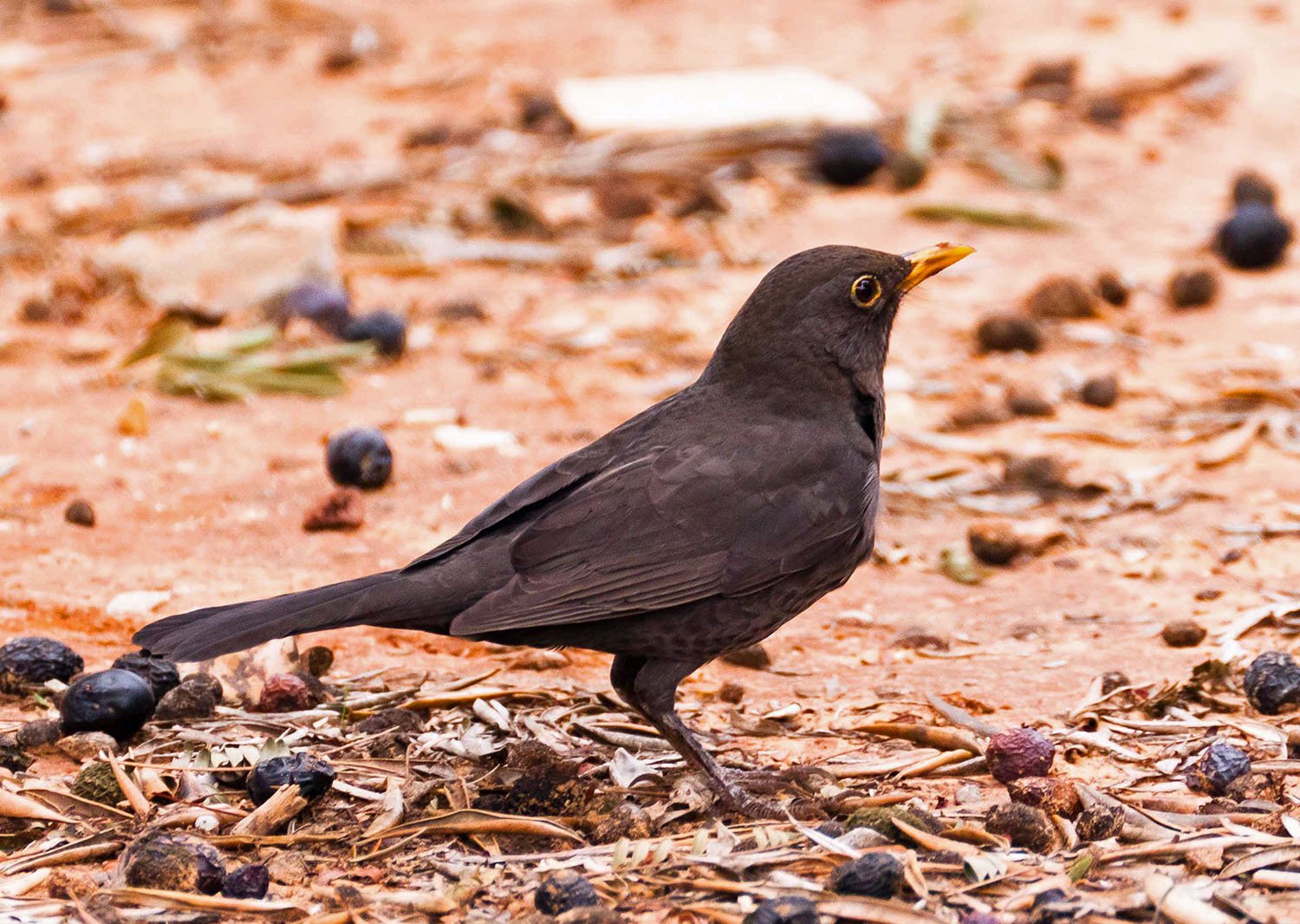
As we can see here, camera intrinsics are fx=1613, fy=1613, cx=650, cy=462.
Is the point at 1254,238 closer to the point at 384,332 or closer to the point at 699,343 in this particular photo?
the point at 699,343

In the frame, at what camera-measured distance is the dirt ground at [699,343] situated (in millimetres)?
4855

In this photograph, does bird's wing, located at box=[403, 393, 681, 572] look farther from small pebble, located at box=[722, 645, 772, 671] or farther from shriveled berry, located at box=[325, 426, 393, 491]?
shriveled berry, located at box=[325, 426, 393, 491]

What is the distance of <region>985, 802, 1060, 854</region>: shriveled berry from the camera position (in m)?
3.38

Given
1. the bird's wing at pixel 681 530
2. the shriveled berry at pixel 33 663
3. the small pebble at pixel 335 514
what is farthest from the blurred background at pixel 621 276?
the bird's wing at pixel 681 530

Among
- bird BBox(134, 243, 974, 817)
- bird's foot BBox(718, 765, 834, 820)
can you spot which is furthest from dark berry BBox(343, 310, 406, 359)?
bird's foot BBox(718, 765, 834, 820)

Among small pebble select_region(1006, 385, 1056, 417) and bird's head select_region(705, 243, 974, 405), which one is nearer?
bird's head select_region(705, 243, 974, 405)

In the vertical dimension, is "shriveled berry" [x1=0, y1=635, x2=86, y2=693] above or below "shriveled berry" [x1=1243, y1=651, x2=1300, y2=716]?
below

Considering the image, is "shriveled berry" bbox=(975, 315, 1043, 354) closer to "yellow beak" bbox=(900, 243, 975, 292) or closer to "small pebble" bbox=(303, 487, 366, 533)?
"yellow beak" bbox=(900, 243, 975, 292)

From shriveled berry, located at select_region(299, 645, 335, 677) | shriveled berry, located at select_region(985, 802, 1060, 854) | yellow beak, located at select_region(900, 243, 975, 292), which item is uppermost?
yellow beak, located at select_region(900, 243, 975, 292)

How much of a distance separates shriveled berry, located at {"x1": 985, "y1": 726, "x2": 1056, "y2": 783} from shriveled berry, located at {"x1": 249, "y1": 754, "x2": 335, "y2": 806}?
154cm

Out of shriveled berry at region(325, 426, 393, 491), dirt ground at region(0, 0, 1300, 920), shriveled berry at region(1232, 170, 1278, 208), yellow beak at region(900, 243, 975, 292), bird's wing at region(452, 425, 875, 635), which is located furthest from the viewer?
shriveled berry at region(1232, 170, 1278, 208)

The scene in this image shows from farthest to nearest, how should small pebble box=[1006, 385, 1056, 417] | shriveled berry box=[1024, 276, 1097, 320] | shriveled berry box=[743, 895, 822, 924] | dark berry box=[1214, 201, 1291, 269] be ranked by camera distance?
dark berry box=[1214, 201, 1291, 269] < shriveled berry box=[1024, 276, 1097, 320] < small pebble box=[1006, 385, 1056, 417] < shriveled berry box=[743, 895, 822, 924]

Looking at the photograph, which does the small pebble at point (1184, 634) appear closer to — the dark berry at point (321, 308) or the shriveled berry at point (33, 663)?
the shriveled berry at point (33, 663)

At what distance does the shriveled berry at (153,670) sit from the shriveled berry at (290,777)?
23.6 inches
